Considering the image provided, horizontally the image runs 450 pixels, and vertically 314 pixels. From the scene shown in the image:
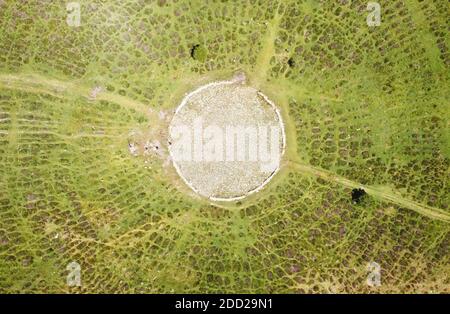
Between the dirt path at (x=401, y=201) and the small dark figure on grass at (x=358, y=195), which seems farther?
the dirt path at (x=401, y=201)

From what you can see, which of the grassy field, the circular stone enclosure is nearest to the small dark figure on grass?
the grassy field

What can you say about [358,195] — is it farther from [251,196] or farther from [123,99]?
[123,99]

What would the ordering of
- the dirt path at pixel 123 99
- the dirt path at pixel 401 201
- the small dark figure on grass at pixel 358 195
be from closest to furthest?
the dirt path at pixel 123 99 < the small dark figure on grass at pixel 358 195 < the dirt path at pixel 401 201

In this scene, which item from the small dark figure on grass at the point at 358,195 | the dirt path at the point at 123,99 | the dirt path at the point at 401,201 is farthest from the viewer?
the dirt path at the point at 401,201

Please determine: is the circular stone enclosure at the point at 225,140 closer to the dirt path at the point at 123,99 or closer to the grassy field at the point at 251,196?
the grassy field at the point at 251,196

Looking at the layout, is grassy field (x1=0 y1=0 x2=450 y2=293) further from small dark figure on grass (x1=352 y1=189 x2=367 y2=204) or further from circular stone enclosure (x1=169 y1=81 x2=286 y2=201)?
circular stone enclosure (x1=169 y1=81 x2=286 y2=201)

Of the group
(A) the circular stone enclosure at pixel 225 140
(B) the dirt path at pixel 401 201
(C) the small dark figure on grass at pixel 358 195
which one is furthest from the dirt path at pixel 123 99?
(A) the circular stone enclosure at pixel 225 140
